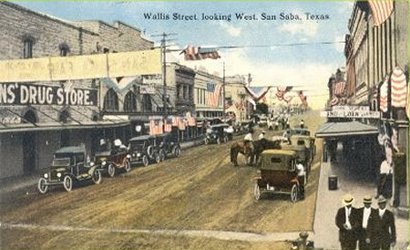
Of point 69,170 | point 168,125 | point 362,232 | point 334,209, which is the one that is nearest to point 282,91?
point 334,209

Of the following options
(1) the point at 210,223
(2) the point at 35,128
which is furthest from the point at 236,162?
(2) the point at 35,128

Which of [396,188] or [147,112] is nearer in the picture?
[396,188]

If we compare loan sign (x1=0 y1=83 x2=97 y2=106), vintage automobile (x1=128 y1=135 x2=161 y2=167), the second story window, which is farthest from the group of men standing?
the second story window

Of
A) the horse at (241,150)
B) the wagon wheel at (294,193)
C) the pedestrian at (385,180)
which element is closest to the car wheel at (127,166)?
the horse at (241,150)

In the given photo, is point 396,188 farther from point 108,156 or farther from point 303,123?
point 108,156

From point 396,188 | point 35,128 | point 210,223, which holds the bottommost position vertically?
→ point 210,223

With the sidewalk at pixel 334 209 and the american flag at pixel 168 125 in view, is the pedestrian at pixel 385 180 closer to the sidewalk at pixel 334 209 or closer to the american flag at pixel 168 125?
the sidewalk at pixel 334 209
